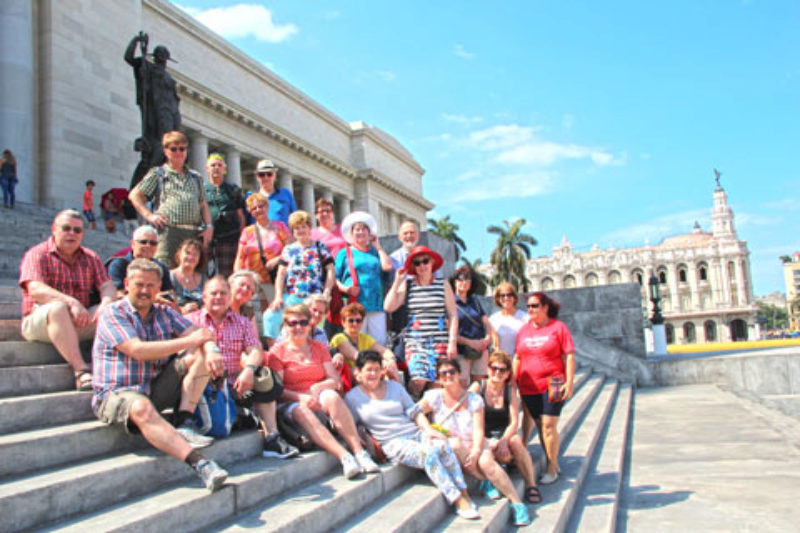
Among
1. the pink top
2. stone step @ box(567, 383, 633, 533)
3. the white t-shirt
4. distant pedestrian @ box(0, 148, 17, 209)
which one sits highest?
distant pedestrian @ box(0, 148, 17, 209)

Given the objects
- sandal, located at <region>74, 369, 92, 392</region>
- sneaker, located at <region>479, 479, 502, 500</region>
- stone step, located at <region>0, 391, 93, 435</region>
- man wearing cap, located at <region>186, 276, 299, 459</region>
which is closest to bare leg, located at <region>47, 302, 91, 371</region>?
sandal, located at <region>74, 369, 92, 392</region>

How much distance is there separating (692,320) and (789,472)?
83.4 m

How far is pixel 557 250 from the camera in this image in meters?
92.2

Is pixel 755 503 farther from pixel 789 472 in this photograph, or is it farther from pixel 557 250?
pixel 557 250

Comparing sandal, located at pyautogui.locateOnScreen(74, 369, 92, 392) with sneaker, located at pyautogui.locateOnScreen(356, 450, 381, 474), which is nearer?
sandal, located at pyautogui.locateOnScreen(74, 369, 92, 392)

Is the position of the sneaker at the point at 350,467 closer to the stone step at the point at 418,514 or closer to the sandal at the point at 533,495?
the stone step at the point at 418,514

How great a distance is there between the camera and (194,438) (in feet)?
11.6

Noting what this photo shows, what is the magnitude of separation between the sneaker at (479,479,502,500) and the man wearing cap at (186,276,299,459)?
1.40 meters

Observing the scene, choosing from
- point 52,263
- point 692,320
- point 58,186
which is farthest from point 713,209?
point 52,263

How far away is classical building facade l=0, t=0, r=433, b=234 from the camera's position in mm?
15477

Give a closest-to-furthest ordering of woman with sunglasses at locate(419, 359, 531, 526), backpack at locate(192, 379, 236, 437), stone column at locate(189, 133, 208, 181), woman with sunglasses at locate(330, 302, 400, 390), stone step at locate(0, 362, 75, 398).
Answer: stone step at locate(0, 362, 75, 398), backpack at locate(192, 379, 236, 437), woman with sunglasses at locate(419, 359, 531, 526), woman with sunglasses at locate(330, 302, 400, 390), stone column at locate(189, 133, 208, 181)

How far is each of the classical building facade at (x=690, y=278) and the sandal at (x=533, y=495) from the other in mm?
77549

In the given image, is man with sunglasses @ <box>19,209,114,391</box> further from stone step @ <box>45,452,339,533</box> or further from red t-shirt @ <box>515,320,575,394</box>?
red t-shirt @ <box>515,320,575,394</box>

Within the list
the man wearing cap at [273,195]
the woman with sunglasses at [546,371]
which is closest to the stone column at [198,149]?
the man wearing cap at [273,195]
